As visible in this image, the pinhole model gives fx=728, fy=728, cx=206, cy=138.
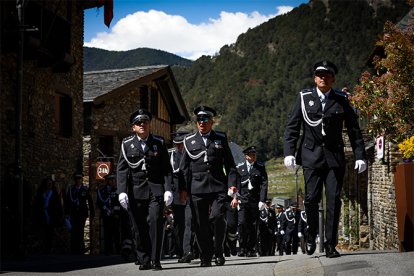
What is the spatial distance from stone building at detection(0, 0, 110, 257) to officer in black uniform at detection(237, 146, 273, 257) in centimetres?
420

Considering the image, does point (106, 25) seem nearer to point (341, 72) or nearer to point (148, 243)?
point (148, 243)

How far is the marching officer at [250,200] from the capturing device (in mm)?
14188

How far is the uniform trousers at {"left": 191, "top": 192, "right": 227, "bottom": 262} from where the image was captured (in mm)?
9516

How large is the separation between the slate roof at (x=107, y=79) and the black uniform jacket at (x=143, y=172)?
16.1m

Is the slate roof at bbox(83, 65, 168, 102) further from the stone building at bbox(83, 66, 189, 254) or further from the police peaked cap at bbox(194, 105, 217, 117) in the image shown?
the police peaked cap at bbox(194, 105, 217, 117)

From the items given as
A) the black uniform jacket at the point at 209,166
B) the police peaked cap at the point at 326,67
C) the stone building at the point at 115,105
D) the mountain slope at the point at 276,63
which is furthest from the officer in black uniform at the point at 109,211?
the mountain slope at the point at 276,63

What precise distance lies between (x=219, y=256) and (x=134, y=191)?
1406 millimetres

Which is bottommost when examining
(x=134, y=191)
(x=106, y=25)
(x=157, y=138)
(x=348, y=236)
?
(x=348, y=236)

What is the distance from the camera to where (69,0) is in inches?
893

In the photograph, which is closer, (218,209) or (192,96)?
(218,209)

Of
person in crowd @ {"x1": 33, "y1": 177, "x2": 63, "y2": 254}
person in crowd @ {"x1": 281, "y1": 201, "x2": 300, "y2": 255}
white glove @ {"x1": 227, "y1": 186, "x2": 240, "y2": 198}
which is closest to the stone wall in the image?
person in crowd @ {"x1": 33, "y1": 177, "x2": 63, "y2": 254}

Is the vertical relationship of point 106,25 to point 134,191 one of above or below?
above

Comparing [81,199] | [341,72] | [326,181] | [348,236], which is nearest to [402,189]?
[326,181]

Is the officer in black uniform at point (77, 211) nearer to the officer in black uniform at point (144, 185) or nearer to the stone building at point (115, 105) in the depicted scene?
the stone building at point (115, 105)
